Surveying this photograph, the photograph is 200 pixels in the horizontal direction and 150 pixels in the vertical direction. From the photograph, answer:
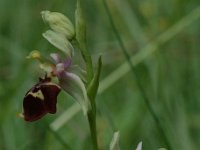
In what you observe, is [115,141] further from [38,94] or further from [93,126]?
[38,94]

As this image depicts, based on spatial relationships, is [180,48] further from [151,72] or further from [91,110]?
[91,110]

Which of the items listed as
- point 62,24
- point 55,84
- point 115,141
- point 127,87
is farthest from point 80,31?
point 127,87

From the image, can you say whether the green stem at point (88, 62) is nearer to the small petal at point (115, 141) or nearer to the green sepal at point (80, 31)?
the green sepal at point (80, 31)

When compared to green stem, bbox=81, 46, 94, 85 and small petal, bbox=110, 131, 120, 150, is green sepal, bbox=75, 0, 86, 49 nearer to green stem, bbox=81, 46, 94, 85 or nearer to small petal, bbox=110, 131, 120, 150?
green stem, bbox=81, 46, 94, 85

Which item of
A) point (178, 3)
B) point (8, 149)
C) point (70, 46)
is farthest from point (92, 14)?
point (70, 46)

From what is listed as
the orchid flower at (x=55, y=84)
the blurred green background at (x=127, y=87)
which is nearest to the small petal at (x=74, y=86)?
the orchid flower at (x=55, y=84)
